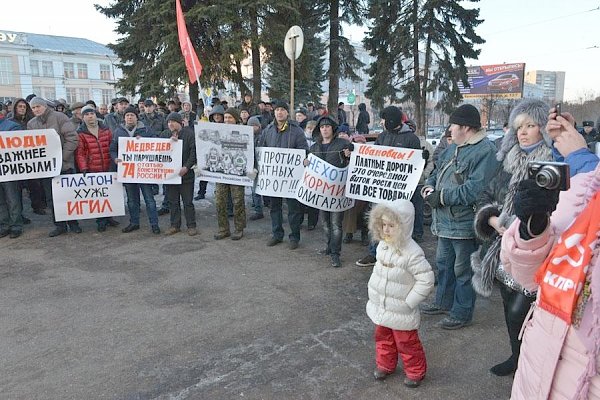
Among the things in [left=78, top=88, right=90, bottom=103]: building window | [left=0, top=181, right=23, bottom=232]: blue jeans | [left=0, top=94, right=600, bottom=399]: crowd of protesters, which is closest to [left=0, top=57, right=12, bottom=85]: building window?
[left=78, top=88, right=90, bottom=103]: building window

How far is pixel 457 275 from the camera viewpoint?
13.9ft

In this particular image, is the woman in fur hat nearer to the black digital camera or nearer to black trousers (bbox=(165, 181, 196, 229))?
the black digital camera

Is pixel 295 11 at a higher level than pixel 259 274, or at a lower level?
higher

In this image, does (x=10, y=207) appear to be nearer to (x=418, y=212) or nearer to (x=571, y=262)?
(x=418, y=212)

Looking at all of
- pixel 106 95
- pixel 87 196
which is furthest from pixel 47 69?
pixel 87 196

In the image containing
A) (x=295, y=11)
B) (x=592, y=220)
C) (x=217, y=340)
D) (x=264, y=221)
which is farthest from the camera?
(x=295, y=11)

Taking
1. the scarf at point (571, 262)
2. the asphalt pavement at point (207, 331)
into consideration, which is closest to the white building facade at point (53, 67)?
the asphalt pavement at point (207, 331)

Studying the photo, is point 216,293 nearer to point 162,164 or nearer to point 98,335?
point 98,335

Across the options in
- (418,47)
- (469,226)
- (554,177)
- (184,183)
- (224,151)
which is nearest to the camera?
(554,177)

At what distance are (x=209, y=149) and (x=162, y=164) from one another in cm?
86

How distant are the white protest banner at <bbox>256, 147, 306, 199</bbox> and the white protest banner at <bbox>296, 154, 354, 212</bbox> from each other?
0.39 metres

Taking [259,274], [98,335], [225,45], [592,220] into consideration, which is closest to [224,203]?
[259,274]

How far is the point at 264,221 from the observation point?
8609mm

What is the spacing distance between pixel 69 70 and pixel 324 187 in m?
87.7
